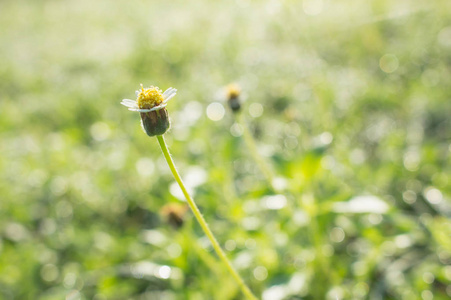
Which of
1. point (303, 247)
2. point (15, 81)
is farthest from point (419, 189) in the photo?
point (15, 81)

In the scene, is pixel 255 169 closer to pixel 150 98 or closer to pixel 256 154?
pixel 256 154

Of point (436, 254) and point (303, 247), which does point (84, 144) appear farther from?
point (436, 254)

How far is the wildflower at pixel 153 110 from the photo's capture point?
824 mm

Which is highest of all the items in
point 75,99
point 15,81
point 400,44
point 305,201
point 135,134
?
point 15,81

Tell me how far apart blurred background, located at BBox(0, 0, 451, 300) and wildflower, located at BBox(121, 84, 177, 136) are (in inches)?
21.2

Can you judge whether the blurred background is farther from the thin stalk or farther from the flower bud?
the flower bud

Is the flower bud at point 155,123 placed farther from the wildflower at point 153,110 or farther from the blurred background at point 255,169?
the blurred background at point 255,169

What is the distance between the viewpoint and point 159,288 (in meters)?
1.73

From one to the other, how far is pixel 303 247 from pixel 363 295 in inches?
9.6

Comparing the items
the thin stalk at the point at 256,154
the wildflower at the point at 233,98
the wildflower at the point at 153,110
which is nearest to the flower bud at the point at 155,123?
the wildflower at the point at 153,110

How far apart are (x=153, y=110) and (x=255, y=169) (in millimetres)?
1299

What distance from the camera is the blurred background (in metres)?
1.47

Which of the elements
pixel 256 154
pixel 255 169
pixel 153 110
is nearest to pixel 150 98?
pixel 153 110

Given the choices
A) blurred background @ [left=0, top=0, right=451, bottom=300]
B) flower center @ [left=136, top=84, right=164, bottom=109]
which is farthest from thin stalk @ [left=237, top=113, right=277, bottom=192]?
flower center @ [left=136, top=84, right=164, bottom=109]
